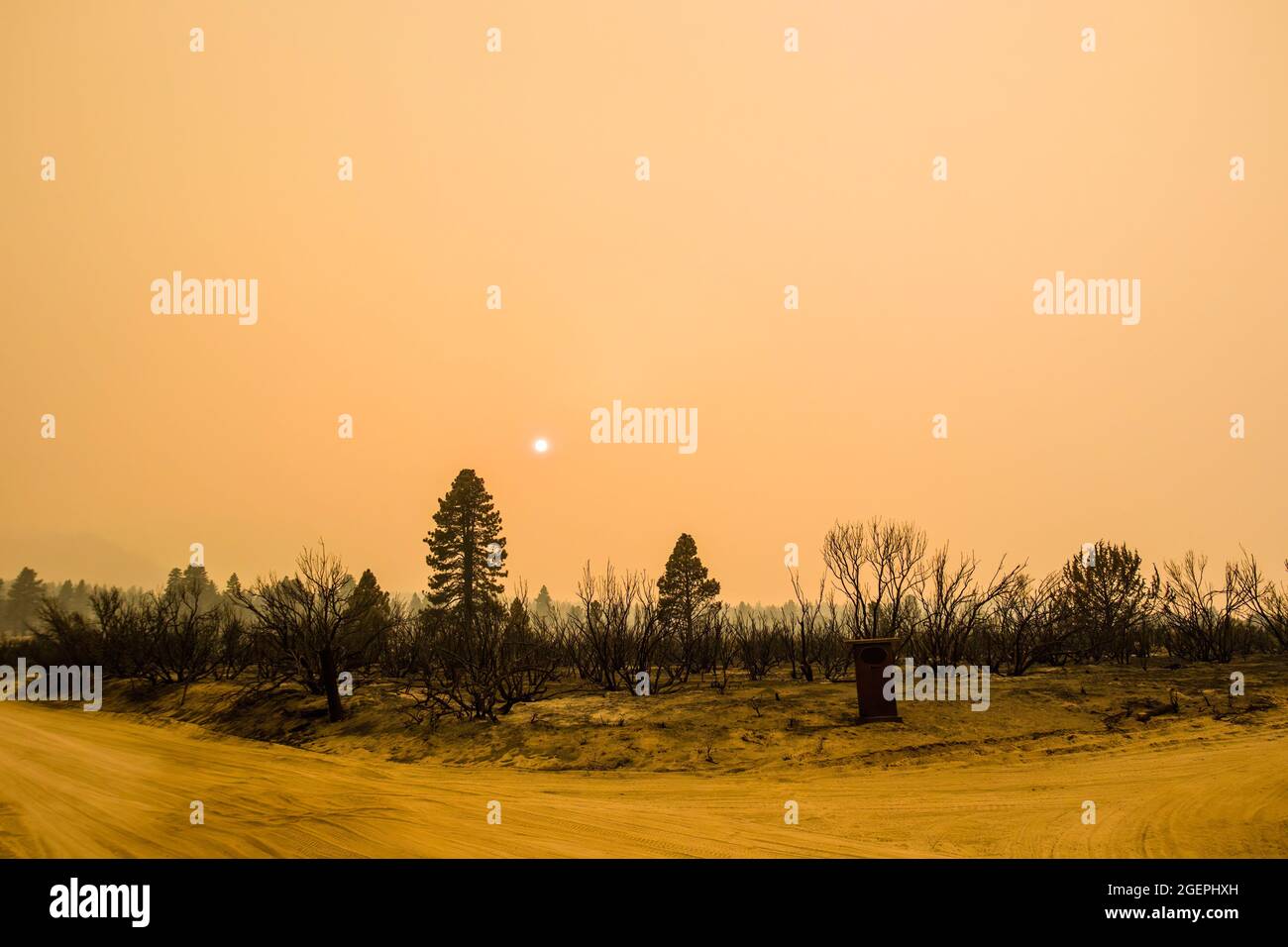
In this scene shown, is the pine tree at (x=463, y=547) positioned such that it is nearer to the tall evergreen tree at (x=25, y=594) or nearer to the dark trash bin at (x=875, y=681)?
the dark trash bin at (x=875, y=681)

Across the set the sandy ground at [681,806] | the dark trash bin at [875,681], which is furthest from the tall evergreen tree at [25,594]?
the dark trash bin at [875,681]

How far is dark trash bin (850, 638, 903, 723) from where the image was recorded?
44.5 ft

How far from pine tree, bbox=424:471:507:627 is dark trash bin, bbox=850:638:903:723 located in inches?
1448

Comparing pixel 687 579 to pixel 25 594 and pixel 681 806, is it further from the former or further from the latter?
pixel 25 594

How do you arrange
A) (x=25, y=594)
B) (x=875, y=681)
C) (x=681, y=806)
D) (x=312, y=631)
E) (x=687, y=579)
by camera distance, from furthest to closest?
(x=25, y=594), (x=687, y=579), (x=312, y=631), (x=875, y=681), (x=681, y=806)

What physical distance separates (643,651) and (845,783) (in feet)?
34.8

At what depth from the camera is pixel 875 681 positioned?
13.6 metres

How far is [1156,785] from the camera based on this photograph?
31.3 ft

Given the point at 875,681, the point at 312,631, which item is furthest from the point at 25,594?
the point at 875,681

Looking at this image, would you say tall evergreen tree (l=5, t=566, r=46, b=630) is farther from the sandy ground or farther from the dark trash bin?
the dark trash bin

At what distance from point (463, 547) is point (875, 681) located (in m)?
37.8
